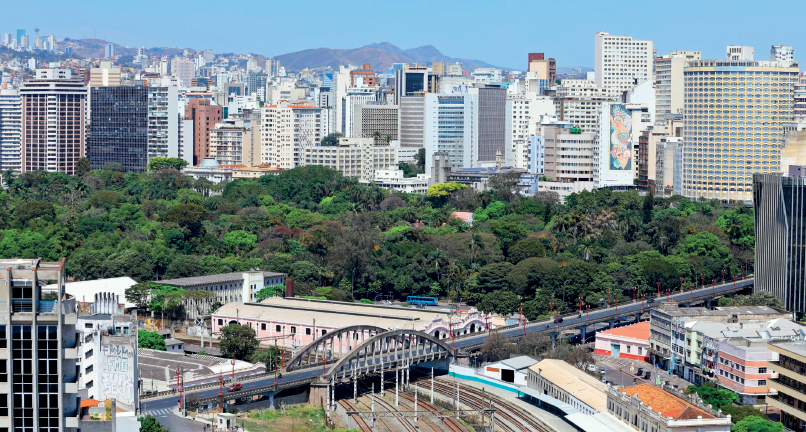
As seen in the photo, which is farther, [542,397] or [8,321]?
[542,397]

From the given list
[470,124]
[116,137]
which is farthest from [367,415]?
[116,137]

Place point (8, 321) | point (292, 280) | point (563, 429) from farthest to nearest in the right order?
point (292, 280) → point (563, 429) → point (8, 321)

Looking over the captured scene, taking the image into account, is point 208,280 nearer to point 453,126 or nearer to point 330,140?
point 453,126

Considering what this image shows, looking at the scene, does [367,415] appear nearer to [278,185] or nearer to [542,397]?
[542,397]

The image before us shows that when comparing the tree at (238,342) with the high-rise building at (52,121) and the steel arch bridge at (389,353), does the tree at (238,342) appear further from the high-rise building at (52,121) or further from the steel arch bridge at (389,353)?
the high-rise building at (52,121)

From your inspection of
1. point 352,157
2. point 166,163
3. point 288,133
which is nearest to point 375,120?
point 288,133

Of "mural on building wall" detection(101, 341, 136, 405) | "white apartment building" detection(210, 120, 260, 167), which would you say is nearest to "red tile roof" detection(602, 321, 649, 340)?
"mural on building wall" detection(101, 341, 136, 405)
